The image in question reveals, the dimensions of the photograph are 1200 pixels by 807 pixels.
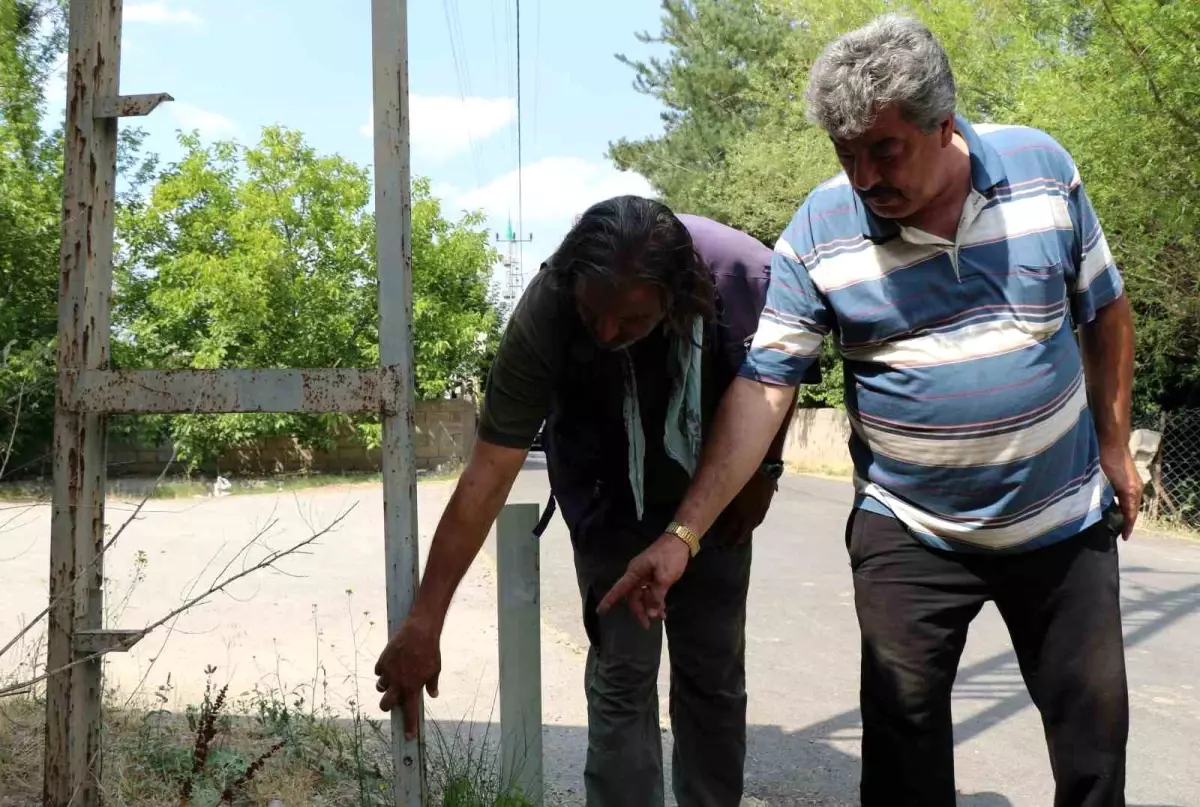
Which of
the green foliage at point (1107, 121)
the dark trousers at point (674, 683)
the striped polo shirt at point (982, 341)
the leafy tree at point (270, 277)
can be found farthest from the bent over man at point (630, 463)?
the leafy tree at point (270, 277)

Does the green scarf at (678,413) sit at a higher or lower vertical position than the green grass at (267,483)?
higher

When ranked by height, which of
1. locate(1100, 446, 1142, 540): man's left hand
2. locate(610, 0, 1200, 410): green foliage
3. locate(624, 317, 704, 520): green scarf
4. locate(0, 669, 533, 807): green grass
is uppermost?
locate(610, 0, 1200, 410): green foliage

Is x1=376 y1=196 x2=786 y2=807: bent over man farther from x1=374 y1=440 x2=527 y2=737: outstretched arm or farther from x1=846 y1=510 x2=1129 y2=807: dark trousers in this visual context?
x1=846 y1=510 x2=1129 y2=807: dark trousers

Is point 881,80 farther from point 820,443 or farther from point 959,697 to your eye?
point 820,443

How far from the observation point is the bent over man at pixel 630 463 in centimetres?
241

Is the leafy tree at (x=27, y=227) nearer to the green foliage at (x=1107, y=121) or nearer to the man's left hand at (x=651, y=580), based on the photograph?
the man's left hand at (x=651, y=580)

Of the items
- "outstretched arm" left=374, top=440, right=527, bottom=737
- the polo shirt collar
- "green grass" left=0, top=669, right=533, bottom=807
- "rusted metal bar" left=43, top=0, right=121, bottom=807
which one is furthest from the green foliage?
"green grass" left=0, top=669, right=533, bottom=807

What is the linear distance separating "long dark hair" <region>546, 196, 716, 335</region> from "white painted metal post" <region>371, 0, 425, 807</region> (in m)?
0.37

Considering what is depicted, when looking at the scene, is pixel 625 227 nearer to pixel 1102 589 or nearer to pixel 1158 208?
pixel 1102 589

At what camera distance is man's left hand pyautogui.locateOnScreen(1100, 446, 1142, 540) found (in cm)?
240

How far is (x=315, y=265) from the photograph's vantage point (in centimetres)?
2308

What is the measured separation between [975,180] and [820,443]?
22971 millimetres

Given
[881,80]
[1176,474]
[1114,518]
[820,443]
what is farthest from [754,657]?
[820,443]

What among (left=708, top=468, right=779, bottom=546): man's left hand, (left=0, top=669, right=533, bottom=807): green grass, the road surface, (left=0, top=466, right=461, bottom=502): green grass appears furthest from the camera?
(left=0, top=466, right=461, bottom=502): green grass
